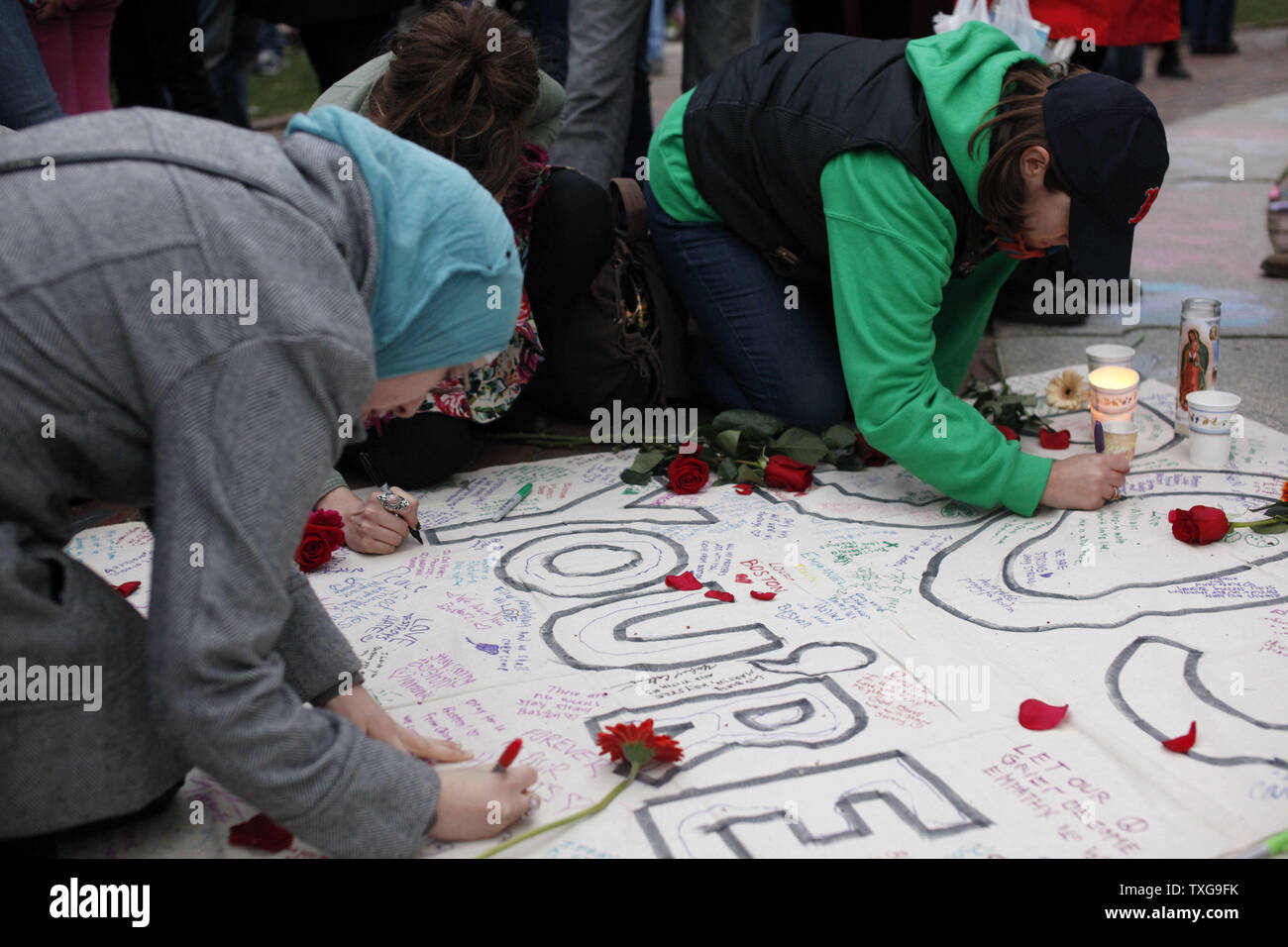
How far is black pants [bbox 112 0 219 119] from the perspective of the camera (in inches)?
156

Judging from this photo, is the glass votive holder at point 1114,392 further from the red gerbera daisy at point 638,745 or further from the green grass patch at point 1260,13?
the green grass patch at point 1260,13

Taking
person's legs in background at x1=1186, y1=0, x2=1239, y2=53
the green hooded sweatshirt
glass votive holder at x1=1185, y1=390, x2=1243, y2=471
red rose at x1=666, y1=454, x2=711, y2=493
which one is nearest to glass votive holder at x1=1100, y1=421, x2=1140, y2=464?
glass votive holder at x1=1185, y1=390, x2=1243, y2=471

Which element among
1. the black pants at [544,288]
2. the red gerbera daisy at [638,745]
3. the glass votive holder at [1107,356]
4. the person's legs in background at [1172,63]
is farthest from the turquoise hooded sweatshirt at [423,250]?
the person's legs in background at [1172,63]

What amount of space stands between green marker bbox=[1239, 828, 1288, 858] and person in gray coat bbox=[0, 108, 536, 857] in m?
0.97

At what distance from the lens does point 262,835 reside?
151cm

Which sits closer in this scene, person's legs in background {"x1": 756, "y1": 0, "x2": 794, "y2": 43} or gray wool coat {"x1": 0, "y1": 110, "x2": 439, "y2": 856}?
gray wool coat {"x1": 0, "y1": 110, "x2": 439, "y2": 856}

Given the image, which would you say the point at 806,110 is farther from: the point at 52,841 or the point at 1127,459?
the point at 52,841

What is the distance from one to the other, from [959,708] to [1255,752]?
0.39 meters

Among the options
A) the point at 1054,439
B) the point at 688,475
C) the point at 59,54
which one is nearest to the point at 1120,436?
the point at 1054,439

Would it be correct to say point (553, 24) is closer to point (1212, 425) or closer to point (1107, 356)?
point (1107, 356)

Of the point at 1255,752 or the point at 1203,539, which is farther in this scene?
the point at 1203,539

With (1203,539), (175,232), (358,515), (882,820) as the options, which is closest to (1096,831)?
(882,820)

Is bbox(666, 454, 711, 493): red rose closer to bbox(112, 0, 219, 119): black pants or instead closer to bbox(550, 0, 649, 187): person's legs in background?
bbox(550, 0, 649, 187): person's legs in background

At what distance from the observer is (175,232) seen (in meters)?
1.18
